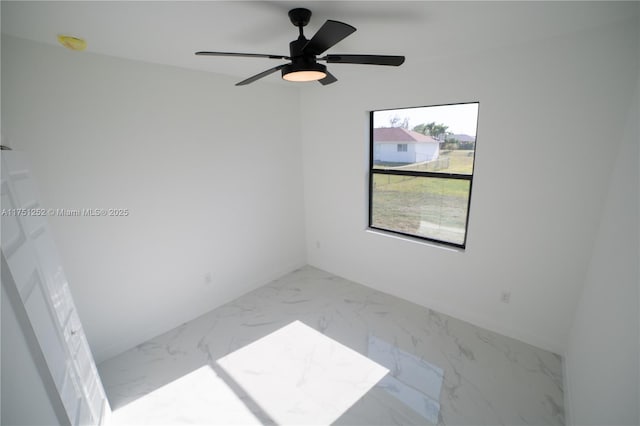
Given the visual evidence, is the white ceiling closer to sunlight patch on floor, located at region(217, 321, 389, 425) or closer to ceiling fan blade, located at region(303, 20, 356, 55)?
ceiling fan blade, located at region(303, 20, 356, 55)

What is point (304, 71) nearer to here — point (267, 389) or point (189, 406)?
point (267, 389)

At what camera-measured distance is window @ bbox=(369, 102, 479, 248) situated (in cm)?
256

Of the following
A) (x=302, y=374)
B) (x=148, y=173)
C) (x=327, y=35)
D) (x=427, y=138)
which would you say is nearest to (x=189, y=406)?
(x=302, y=374)

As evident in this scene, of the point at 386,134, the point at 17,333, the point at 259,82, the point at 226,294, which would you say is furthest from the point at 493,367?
the point at 259,82

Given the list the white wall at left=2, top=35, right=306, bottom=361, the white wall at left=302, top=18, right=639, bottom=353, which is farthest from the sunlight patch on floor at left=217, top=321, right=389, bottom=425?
the white wall at left=302, top=18, right=639, bottom=353

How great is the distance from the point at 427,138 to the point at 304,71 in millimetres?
1634

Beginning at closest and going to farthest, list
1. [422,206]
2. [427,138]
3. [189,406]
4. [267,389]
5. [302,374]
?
[189,406]
[267,389]
[302,374]
[427,138]
[422,206]

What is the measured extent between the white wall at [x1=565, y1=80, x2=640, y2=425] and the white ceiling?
2.45 ft

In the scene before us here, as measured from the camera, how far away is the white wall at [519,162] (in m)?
1.87

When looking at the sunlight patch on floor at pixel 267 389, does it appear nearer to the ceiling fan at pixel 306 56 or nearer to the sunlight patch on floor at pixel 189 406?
the sunlight patch on floor at pixel 189 406

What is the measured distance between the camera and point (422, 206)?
292cm

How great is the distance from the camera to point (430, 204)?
286cm

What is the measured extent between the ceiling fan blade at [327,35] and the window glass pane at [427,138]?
1.58 metres

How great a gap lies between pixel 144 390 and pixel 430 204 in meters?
2.89
